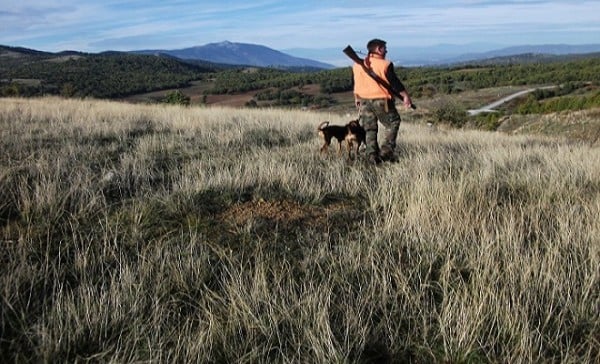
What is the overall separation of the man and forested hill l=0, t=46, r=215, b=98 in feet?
143

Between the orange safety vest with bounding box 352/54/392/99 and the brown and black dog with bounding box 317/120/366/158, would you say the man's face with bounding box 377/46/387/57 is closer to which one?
the orange safety vest with bounding box 352/54/392/99

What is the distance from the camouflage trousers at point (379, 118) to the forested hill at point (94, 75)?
43.5m

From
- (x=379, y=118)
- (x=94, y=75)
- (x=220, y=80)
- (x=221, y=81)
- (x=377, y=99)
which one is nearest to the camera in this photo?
(x=377, y=99)

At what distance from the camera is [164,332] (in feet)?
7.75

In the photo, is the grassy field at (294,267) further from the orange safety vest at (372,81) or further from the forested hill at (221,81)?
the forested hill at (221,81)

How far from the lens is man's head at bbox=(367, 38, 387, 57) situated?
7094 millimetres

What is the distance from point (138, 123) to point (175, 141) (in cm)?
316

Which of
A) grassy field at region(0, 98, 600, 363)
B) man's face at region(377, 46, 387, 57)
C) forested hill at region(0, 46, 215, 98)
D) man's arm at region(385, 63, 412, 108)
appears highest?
forested hill at region(0, 46, 215, 98)

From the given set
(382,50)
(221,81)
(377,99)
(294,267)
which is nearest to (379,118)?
(377,99)

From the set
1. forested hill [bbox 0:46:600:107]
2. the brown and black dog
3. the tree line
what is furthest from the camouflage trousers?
the tree line

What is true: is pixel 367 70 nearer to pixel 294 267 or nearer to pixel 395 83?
pixel 395 83

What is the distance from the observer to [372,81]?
24.0 feet

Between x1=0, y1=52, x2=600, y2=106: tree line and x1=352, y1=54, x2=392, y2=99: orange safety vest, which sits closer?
x1=352, y1=54, x2=392, y2=99: orange safety vest

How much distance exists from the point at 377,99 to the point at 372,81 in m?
0.29
